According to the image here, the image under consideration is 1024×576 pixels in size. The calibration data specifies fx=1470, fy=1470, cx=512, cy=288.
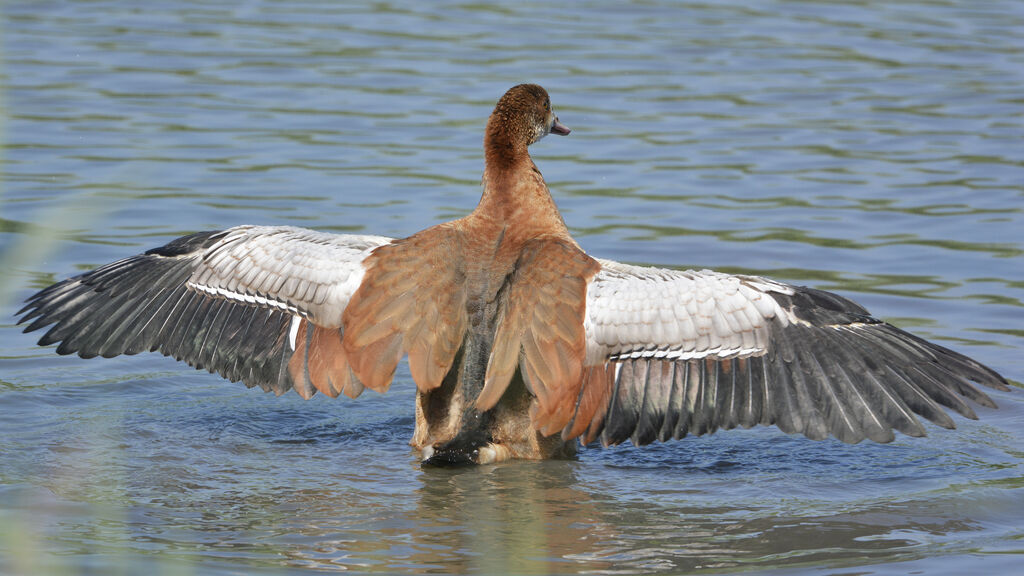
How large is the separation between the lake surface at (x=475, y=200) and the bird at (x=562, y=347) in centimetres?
36

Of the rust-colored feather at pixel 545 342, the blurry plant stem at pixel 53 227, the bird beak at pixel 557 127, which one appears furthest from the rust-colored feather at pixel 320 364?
the blurry plant stem at pixel 53 227

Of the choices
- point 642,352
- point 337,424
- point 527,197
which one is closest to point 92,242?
point 337,424

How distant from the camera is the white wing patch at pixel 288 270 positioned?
722 centimetres

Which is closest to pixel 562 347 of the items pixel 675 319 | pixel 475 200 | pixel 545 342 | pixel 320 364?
pixel 545 342

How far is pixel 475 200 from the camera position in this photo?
39.8 feet

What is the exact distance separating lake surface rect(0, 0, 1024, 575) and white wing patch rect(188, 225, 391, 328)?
0.71 m

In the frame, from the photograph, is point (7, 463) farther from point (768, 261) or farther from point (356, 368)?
point (768, 261)

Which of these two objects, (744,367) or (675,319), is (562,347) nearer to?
(675,319)

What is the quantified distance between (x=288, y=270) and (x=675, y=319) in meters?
1.96

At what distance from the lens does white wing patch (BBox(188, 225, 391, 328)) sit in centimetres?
722

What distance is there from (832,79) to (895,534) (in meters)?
10.4

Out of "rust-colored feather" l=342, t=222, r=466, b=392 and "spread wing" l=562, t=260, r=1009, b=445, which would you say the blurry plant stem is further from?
"spread wing" l=562, t=260, r=1009, b=445

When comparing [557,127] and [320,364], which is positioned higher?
[557,127]

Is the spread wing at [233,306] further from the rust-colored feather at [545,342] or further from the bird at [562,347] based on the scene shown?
the rust-colored feather at [545,342]
